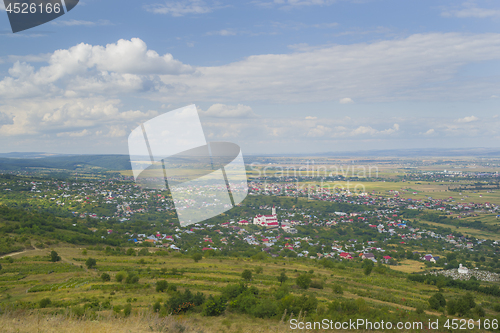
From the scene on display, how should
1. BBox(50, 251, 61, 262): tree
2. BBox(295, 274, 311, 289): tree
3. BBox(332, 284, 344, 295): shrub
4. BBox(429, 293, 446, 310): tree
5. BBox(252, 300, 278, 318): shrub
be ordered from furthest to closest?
BBox(50, 251, 61, 262): tree
BBox(295, 274, 311, 289): tree
BBox(332, 284, 344, 295): shrub
BBox(429, 293, 446, 310): tree
BBox(252, 300, 278, 318): shrub

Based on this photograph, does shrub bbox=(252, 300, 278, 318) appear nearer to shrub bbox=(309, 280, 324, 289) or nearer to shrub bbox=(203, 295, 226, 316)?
shrub bbox=(203, 295, 226, 316)

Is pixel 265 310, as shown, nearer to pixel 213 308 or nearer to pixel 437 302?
pixel 213 308

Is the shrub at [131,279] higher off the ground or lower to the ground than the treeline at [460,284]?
higher

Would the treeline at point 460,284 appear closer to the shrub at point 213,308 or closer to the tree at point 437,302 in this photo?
the tree at point 437,302

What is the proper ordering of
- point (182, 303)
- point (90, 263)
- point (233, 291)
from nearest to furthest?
point (182, 303) → point (233, 291) → point (90, 263)

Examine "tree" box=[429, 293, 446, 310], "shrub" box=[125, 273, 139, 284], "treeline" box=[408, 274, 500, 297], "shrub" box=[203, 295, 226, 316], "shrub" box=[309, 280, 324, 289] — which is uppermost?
"shrub" box=[203, 295, 226, 316]

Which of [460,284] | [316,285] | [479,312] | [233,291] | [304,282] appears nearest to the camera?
[479,312]

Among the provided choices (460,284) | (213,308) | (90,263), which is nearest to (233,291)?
(213,308)

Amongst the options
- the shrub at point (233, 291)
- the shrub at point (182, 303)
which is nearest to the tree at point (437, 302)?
the shrub at point (233, 291)

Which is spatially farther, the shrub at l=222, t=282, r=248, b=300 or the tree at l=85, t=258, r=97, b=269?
the tree at l=85, t=258, r=97, b=269

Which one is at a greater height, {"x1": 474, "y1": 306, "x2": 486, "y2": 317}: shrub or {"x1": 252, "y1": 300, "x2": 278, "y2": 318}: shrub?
{"x1": 252, "y1": 300, "x2": 278, "y2": 318}: shrub

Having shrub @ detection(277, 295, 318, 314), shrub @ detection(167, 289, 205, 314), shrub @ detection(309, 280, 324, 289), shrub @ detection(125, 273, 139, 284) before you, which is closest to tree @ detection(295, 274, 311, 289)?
shrub @ detection(309, 280, 324, 289)

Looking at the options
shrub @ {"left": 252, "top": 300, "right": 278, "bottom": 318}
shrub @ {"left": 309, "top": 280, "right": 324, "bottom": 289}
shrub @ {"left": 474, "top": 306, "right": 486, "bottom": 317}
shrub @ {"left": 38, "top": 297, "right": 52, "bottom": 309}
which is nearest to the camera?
shrub @ {"left": 252, "top": 300, "right": 278, "bottom": 318}
